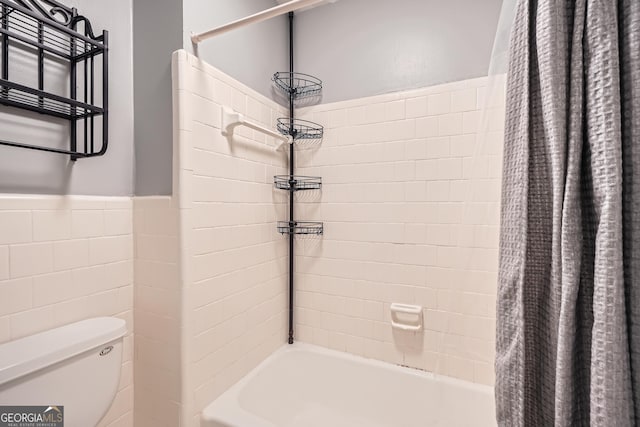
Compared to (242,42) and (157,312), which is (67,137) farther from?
(242,42)

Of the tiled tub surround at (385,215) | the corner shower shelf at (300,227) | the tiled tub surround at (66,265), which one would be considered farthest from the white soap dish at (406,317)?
the tiled tub surround at (66,265)

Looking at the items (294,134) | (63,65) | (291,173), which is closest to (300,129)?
(294,134)

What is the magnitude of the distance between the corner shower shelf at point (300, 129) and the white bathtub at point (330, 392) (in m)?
1.26

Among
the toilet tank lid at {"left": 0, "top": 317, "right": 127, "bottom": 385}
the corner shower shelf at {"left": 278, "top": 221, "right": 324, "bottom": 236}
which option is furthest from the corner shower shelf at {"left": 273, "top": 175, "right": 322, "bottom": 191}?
the toilet tank lid at {"left": 0, "top": 317, "right": 127, "bottom": 385}

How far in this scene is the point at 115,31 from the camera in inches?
50.6

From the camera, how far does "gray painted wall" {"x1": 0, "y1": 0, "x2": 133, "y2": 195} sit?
39.2 inches

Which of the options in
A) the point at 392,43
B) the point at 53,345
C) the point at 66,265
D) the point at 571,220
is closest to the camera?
the point at 571,220

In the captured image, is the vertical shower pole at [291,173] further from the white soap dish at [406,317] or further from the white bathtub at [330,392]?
the white soap dish at [406,317]

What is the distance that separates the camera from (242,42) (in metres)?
1.57

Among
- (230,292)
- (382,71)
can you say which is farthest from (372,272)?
(382,71)

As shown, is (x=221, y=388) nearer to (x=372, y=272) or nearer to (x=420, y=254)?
(x=372, y=272)

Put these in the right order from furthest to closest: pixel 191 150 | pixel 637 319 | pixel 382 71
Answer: pixel 382 71 < pixel 191 150 < pixel 637 319

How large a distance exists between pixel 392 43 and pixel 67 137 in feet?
5.11

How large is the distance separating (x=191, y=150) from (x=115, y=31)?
1.95 ft
